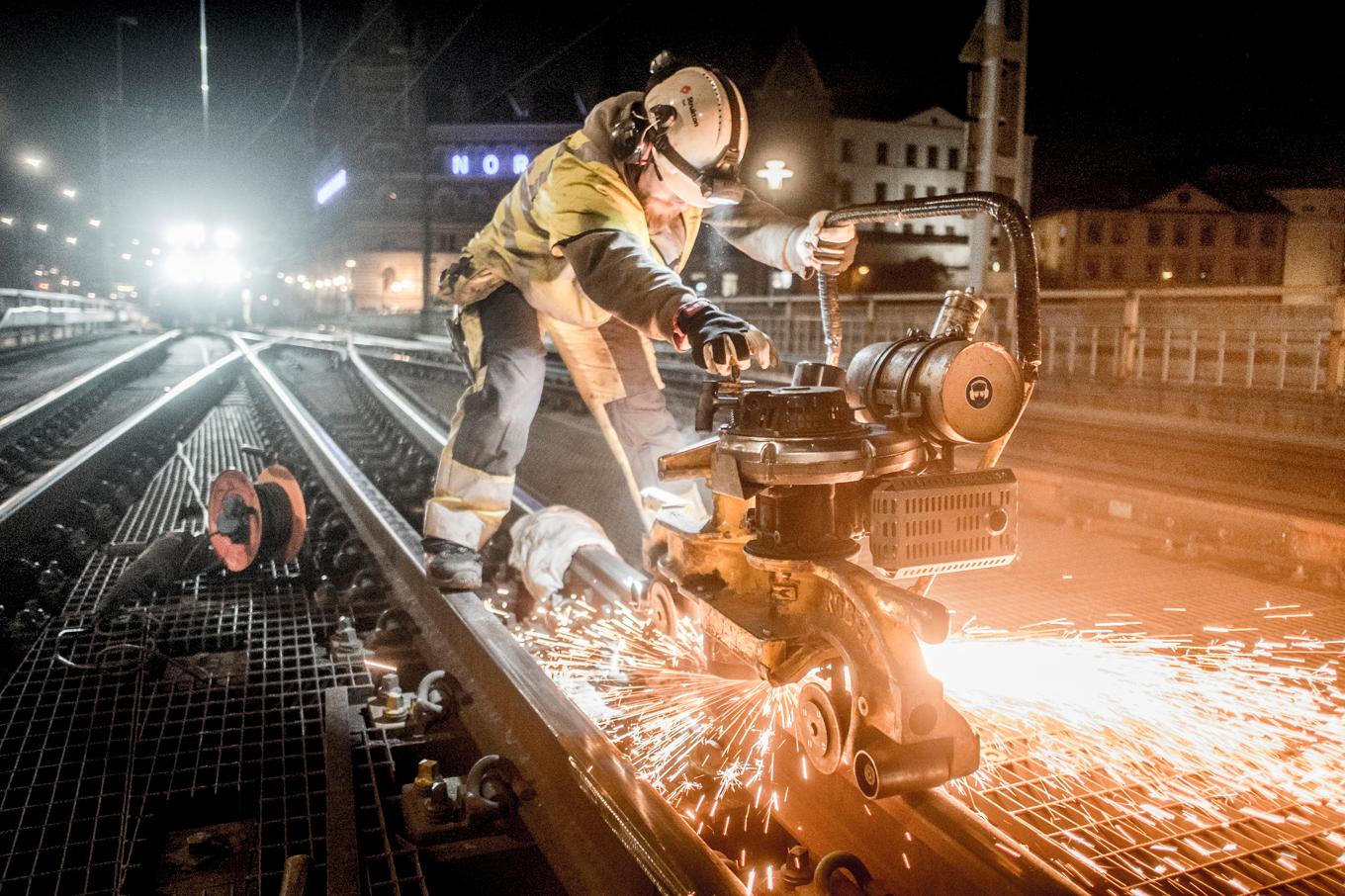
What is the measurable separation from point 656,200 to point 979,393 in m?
1.84

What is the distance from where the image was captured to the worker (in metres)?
3.13

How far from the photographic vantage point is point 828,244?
132 inches

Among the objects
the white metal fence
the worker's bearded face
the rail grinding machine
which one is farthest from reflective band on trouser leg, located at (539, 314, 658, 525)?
the white metal fence

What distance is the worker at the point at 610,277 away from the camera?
3.13 m

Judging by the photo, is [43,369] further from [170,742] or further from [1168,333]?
[1168,333]

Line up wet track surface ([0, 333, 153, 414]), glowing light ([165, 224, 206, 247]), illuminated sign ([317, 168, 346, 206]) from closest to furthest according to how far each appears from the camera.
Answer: wet track surface ([0, 333, 153, 414]) → glowing light ([165, 224, 206, 247]) → illuminated sign ([317, 168, 346, 206])

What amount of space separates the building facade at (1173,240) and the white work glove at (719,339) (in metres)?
72.9

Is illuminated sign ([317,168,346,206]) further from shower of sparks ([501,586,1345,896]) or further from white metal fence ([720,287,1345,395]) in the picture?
shower of sparks ([501,586,1345,896])

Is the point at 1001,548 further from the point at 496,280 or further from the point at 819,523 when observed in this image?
the point at 496,280

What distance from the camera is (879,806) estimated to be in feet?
7.29

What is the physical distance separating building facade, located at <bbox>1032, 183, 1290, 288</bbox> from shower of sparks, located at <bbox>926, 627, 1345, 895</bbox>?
2824 inches

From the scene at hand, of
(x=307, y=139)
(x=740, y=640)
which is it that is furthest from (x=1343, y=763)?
(x=307, y=139)

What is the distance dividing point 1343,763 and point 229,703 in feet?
11.1

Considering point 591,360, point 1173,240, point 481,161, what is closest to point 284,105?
point 481,161
